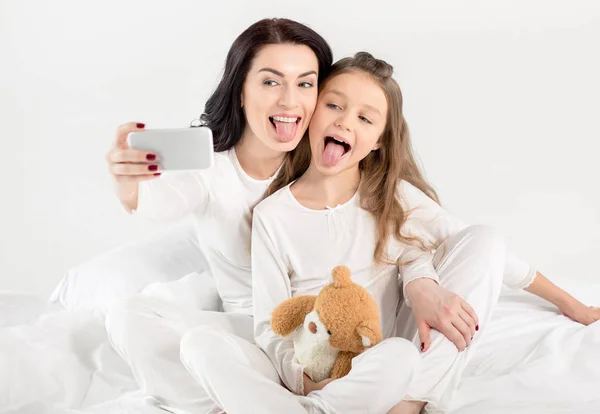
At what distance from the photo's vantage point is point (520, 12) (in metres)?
3.35

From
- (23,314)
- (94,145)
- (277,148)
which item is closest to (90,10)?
(94,145)

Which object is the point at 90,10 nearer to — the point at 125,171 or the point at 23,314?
the point at 23,314

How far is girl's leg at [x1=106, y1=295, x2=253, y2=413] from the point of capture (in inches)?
72.9

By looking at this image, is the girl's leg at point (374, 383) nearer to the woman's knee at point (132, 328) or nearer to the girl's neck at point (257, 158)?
the woman's knee at point (132, 328)

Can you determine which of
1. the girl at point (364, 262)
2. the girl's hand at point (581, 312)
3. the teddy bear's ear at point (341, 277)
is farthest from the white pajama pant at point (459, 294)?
the girl's hand at point (581, 312)

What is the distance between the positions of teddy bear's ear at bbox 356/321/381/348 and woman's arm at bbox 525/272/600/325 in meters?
0.71

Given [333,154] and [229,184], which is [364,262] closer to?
[333,154]

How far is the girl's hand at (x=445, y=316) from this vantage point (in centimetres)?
175

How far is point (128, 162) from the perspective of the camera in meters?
1.73

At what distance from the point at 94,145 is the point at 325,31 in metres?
1.05

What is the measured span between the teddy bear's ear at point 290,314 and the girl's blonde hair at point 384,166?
0.82ft

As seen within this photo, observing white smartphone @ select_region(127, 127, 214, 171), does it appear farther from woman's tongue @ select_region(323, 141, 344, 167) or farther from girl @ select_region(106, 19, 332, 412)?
woman's tongue @ select_region(323, 141, 344, 167)

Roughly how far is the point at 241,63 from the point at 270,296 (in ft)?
1.83

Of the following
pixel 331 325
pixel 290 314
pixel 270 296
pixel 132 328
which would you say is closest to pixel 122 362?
pixel 132 328
